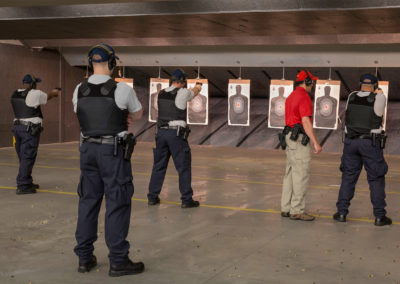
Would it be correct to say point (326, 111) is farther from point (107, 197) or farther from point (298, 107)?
point (107, 197)

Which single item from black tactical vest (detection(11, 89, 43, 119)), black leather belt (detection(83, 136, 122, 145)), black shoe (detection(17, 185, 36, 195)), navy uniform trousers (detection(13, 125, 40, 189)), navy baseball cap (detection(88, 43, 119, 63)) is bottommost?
black shoe (detection(17, 185, 36, 195))

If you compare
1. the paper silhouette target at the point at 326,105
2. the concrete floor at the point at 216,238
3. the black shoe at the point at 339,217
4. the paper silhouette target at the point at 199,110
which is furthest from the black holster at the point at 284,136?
the paper silhouette target at the point at 199,110

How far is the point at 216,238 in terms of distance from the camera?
4695 millimetres

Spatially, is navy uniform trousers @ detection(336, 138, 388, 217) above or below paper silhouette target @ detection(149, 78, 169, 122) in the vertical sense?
below

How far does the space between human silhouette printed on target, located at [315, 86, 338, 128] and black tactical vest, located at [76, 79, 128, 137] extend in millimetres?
11207

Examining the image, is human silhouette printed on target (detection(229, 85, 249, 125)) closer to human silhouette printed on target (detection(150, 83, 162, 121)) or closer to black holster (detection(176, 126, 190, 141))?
human silhouette printed on target (detection(150, 83, 162, 121))

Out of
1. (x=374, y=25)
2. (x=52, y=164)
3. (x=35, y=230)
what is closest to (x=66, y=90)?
(x=52, y=164)

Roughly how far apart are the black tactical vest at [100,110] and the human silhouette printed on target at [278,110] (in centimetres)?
1120

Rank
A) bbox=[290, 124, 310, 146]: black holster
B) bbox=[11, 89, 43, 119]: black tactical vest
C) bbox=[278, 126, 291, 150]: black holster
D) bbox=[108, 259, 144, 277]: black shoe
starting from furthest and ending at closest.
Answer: bbox=[11, 89, 43, 119]: black tactical vest < bbox=[278, 126, 291, 150]: black holster < bbox=[290, 124, 310, 146]: black holster < bbox=[108, 259, 144, 277]: black shoe

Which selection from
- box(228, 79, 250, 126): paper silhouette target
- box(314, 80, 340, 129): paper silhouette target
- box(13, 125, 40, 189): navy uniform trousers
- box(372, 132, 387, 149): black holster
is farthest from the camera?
box(228, 79, 250, 126): paper silhouette target

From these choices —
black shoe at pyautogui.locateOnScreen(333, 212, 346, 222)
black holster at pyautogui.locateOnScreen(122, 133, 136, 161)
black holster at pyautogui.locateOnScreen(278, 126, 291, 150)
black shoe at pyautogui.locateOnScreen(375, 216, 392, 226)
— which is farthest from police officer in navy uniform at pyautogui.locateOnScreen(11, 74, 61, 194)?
→ black shoe at pyautogui.locateOnScreen(375, 216, 392, 226)

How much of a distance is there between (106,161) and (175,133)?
240 centimetres

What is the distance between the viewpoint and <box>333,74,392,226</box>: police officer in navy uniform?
5324 millimetres

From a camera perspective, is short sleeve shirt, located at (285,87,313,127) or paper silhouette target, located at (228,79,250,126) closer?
short sleeve shirt, located at (285,87,313,127)
